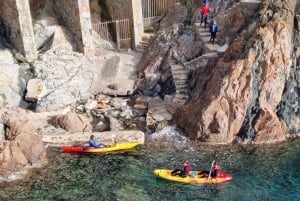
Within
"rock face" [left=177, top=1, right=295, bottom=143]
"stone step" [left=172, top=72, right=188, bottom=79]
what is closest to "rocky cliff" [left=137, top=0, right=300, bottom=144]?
"rock face" [left=177, top=1, right=295, bottom=143]

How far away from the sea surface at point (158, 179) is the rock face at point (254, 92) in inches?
38.4

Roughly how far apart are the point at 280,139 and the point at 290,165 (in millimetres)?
2863

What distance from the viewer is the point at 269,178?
2386cm

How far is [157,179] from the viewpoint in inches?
960

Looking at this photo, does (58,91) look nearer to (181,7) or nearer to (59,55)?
(59,55)

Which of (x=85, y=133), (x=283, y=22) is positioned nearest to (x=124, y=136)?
(x=85, y=133)

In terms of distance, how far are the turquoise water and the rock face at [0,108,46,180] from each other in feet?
3.04

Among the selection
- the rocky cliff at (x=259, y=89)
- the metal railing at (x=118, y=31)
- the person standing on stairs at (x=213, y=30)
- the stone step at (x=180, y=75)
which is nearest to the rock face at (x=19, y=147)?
the rocky cliff at (x=259, y=89)

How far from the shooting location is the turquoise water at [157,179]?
23125 mm

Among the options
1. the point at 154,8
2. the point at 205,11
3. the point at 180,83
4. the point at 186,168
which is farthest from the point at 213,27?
the point at 186,168

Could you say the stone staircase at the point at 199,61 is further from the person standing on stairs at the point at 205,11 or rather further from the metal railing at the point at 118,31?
the metal railing at the point at 118,31

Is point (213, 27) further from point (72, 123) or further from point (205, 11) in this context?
point (72, 123)

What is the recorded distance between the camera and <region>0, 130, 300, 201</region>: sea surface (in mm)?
23125

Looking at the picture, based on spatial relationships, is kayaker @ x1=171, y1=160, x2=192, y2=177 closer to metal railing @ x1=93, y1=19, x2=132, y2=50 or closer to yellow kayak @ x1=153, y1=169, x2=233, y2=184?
yellow kayak @ x1=153, y1=169, x2=233, y2=184
